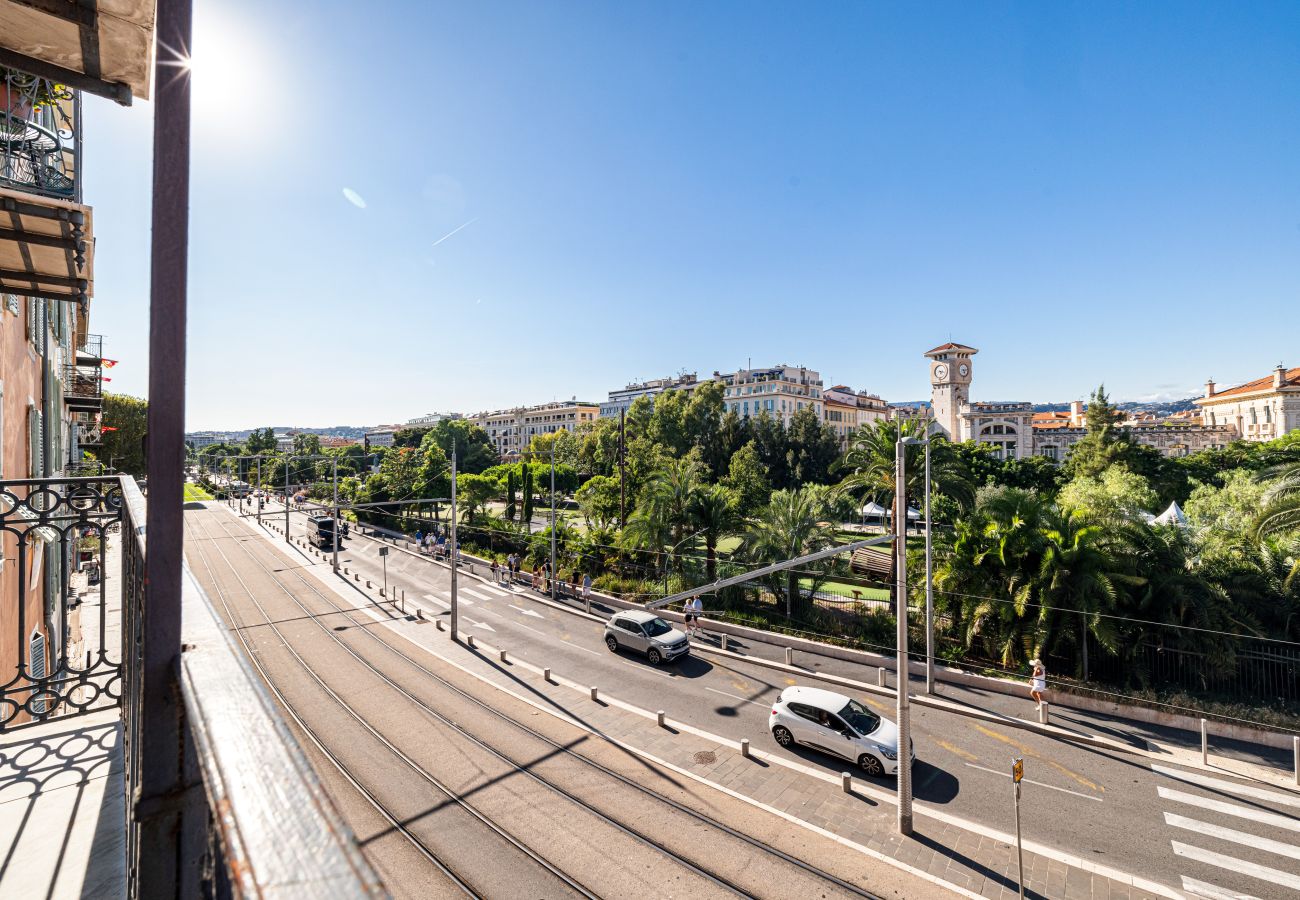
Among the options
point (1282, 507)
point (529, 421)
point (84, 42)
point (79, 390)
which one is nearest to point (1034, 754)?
point (1282, 507)

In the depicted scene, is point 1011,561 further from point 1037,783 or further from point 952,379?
point 952,379

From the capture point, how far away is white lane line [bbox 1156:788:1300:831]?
1123 cm

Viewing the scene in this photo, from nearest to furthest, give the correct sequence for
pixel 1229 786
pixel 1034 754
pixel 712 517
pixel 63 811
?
pixel 63 811 < pixel 1229 786 < pixel 1034 754 < pixel 712 517

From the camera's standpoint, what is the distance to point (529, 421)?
A: 436 feet

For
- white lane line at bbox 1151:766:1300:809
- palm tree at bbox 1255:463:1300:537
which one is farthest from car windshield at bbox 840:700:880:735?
palm tree at bbox 1255:463:1300:537

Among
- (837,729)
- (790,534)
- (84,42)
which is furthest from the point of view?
(790,534)

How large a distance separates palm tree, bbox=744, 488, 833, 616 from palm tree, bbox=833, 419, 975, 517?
1.60 meters

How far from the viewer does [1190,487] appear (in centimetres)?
4112

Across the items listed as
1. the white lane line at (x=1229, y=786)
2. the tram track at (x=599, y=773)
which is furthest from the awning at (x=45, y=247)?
the white lane line at (x=1229, y=786)

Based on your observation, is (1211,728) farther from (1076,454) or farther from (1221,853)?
(1076,454)

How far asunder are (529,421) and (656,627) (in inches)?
4574

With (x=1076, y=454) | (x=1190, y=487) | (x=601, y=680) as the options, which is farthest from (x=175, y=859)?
(x=1076, y=454)

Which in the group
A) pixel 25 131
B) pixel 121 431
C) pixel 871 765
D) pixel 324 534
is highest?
pixel 25 131

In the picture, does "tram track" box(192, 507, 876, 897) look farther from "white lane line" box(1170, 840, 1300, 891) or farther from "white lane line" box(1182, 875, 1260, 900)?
"white lane line" box(1170, 840, 1300, 891)
